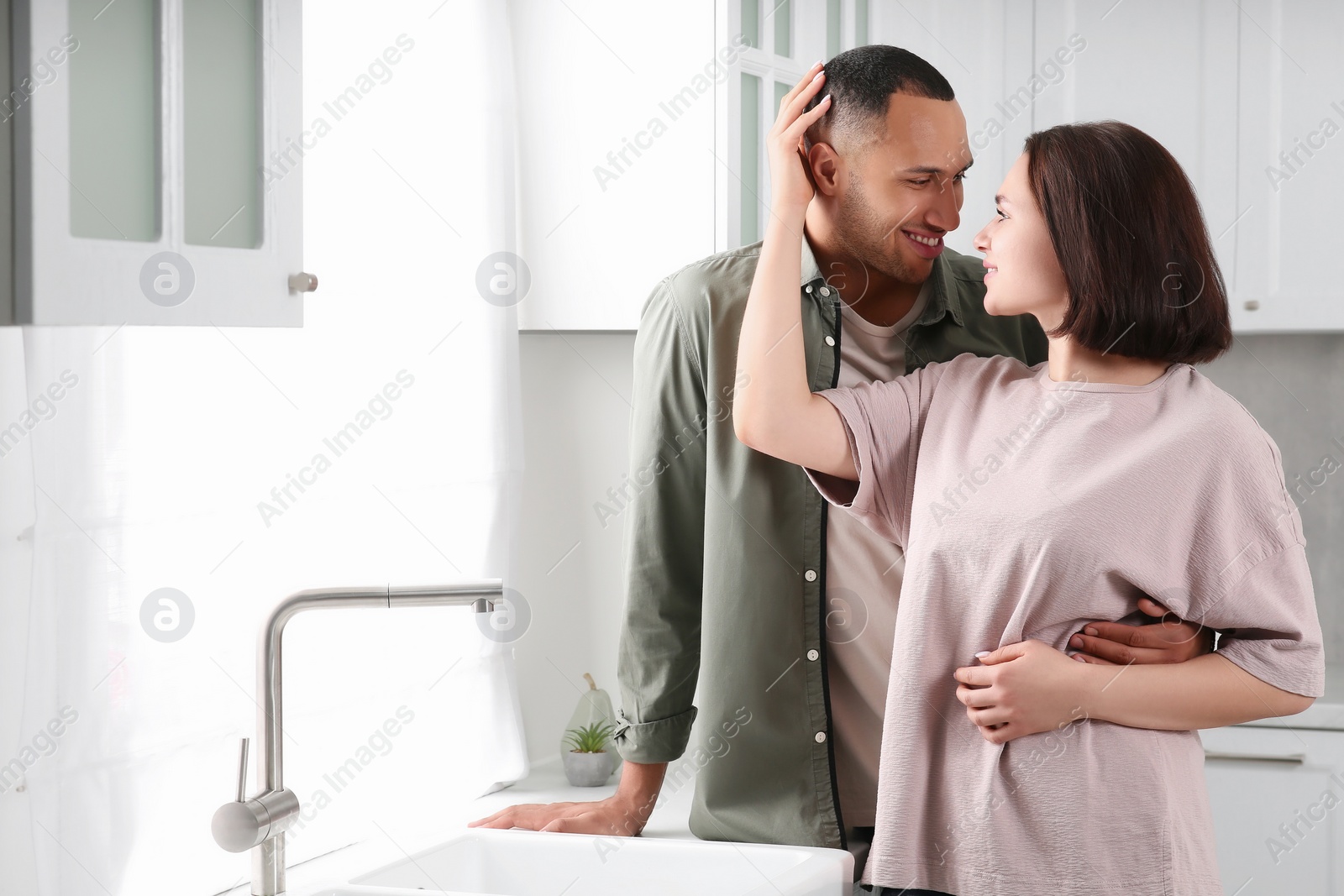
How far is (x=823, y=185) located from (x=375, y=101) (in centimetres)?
81

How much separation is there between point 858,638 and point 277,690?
0.61 metres

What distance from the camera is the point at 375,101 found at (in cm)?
179

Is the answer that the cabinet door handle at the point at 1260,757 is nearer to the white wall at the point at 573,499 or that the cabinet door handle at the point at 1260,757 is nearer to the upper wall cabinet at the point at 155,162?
the white wall at the point at 573,499

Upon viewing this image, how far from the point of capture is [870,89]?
1267mm

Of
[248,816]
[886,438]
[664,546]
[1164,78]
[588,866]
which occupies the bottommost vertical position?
[588,866]

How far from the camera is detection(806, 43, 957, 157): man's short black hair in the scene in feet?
4.11

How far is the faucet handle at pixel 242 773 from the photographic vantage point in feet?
3.74

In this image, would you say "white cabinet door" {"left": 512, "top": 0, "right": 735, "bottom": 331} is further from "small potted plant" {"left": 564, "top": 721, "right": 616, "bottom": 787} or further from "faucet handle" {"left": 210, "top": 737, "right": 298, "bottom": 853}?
"faucet handle" {"left": 210, "top": 737, "right": 298, "bottom": 853}

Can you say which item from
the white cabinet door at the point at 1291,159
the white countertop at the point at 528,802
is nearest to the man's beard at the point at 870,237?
the white countertop at the point at 528,802

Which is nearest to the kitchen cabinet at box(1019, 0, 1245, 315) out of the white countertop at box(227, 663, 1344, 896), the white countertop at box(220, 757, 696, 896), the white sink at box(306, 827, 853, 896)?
the white countertop at box(227, 663, 1344, 896)

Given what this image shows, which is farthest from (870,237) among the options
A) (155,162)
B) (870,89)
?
(155,162)

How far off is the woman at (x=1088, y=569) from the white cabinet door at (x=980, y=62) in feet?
4.25

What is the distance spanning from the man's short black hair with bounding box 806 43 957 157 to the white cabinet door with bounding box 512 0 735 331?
2.34ft

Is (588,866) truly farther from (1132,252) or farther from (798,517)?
(1132,252)
